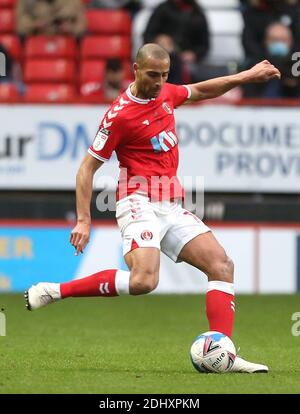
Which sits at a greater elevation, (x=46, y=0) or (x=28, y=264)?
(x=46, y=0)

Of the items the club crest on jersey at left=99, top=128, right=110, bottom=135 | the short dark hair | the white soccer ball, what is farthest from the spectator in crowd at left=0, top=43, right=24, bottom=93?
the white soccer ball

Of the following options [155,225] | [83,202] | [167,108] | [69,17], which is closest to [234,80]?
[167,108]

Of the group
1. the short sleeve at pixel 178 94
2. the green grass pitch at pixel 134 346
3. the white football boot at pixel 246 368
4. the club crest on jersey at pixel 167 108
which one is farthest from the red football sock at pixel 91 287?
the short sleeve at pixel 178 94

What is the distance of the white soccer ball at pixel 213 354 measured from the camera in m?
7.45

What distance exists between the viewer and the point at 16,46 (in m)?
15.4

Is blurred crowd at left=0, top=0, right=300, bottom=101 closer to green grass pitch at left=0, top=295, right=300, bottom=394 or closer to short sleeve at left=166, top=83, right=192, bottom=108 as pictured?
green grass pitch at left=0, top=295, right=300, bottom=394

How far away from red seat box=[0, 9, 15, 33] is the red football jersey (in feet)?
27.1

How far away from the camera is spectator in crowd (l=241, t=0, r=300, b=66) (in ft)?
49.4

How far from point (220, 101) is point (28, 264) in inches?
119

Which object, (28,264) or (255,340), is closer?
(255,340)

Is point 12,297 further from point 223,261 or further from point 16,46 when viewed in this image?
point 223,261
